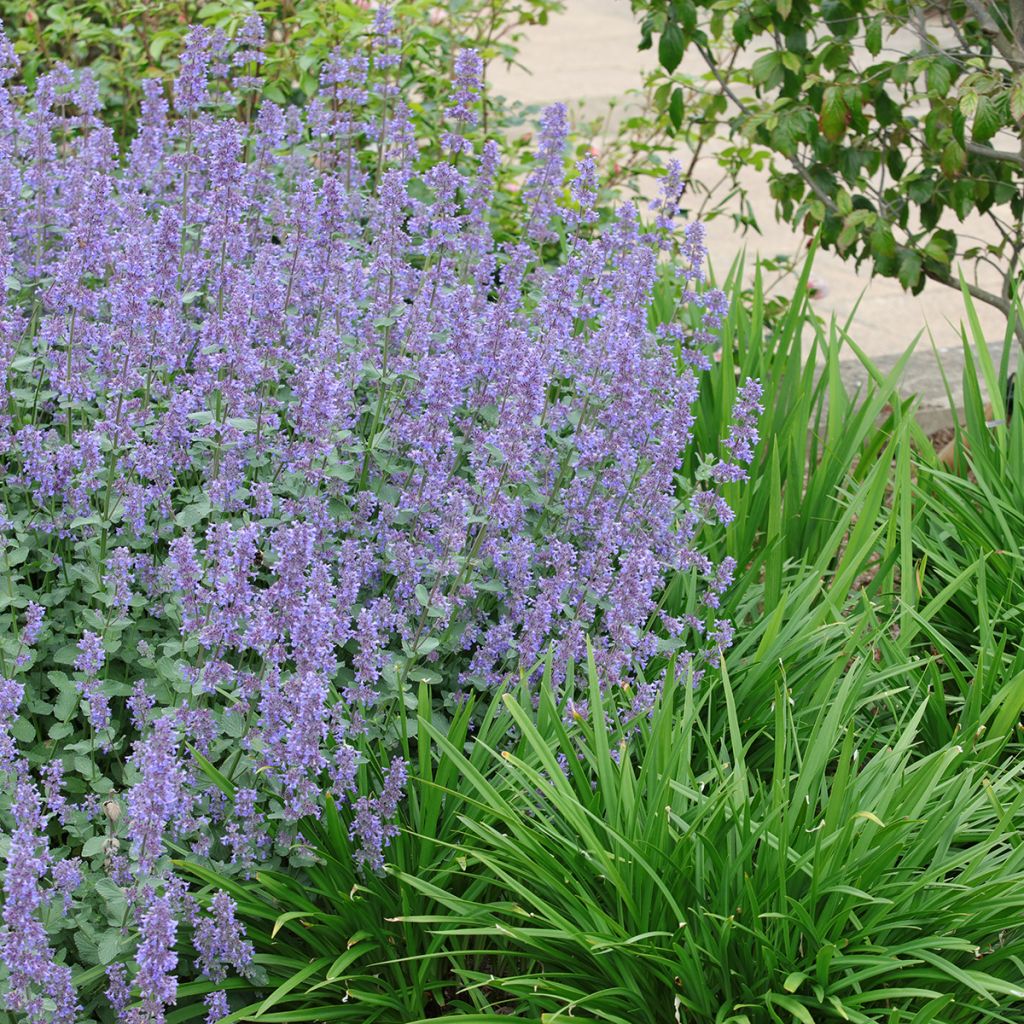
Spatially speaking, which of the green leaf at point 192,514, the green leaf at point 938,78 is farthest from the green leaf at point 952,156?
the green leaf at point 192,514

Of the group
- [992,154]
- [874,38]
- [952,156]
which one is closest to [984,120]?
[952,156]

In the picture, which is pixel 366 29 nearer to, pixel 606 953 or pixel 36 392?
pixel 36 392

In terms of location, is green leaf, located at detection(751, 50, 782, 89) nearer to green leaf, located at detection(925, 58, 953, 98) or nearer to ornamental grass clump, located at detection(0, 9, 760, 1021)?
green leaf, located at detection(925, 58, 953, 98)

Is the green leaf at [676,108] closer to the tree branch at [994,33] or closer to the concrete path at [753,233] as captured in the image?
the concrete path at [753,233]

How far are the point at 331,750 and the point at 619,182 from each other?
13.2 ft

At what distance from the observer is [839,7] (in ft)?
16.5

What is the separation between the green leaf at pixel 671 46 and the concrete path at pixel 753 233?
521 mm

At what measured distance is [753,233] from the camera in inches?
422

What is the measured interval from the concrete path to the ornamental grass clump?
4.70 feet

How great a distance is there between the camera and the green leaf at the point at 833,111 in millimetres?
4680

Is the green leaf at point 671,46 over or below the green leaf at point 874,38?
below

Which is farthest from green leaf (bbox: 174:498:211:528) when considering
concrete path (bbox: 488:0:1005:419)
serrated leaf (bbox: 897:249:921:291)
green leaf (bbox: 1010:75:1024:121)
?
serrated leaf (bbox: 897:249:921:291)

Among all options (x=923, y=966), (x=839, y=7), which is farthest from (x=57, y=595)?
(x=839, y=7)

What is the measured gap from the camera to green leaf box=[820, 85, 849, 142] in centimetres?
468
